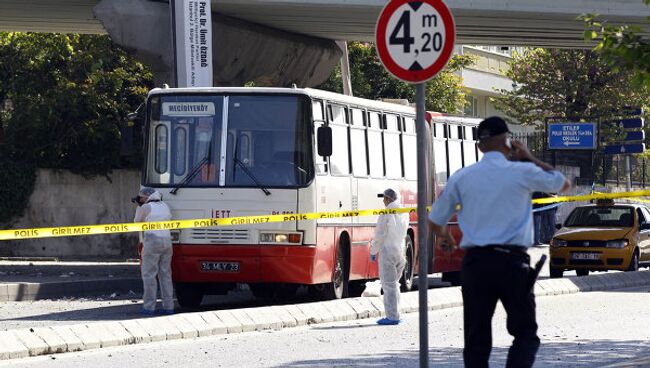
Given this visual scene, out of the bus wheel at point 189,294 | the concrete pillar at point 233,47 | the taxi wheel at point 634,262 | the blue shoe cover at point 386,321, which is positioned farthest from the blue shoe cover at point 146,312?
the taxi wheel at point 634,262

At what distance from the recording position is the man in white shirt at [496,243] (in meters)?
8.70

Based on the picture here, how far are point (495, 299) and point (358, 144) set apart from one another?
48.6ft

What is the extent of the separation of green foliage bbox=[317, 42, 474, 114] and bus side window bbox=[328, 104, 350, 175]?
22.1 m

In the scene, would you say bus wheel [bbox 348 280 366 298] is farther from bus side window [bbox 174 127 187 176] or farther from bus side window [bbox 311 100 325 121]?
bus side window [bbox 174 127 187 176]

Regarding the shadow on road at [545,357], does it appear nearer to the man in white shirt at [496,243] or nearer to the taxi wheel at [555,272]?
the man in white shirt at [496,243]

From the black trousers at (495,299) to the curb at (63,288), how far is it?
14.6 meters

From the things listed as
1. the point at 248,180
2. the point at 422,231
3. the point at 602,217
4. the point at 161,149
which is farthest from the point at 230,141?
the point at 602,217

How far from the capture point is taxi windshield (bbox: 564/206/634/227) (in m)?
30.1

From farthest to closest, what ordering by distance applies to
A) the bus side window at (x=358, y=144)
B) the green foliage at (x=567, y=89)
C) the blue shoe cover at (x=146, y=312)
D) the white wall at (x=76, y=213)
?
the green foliage at (x=567, y=89) → the white wall at (x=76, y=213) → the bus side window at (x=358, y=144) → the blue shoe cover at (x=146, y=312)

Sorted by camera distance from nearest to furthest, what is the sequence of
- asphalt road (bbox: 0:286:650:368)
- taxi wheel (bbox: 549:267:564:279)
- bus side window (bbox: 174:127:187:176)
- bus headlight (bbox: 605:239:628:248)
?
asphalt road (bbox: 0:286:650:368)
bus side window (bbox: 174:127:187:176)
bus headlight (bbox: 605:239:628:248)
taxi wheel (bbox: 549:267:564:279)

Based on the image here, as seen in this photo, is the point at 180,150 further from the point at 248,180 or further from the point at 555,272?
the point at 555,272

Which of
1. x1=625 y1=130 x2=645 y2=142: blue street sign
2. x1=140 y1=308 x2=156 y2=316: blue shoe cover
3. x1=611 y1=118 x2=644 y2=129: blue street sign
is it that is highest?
x1=611 y1=118 x2=644 y2=129: blue street sign

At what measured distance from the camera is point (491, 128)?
9031 millimetres

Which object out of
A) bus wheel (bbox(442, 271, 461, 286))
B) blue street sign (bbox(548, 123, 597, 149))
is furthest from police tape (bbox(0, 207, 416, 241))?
blue street sign (bbox(548, 123, 597, 149))
